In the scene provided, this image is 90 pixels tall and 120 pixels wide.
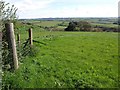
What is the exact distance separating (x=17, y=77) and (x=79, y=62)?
15.3ft

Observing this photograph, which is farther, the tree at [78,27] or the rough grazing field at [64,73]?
the tree at [78,27]

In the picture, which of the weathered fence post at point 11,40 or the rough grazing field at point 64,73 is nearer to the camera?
the rough grazing field at point 64,73

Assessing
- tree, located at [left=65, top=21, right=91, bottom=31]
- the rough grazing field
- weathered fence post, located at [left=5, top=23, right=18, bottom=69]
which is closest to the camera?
the rough grazing field

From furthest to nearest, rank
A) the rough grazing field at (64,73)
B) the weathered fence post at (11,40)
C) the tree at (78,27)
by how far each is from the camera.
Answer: the tree at (78,27) → the weathered fence post at (11,40) → the rough grazing field at (64,73)

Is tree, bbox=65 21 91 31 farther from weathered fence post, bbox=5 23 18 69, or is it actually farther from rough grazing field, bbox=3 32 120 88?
weathered fence post, bbox=5 23 18 69

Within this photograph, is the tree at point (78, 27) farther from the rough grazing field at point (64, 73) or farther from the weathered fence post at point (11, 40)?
the weathered fence post at point (11, 40)

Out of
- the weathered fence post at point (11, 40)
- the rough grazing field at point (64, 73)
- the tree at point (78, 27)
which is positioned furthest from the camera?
the tree at point (78, 27)

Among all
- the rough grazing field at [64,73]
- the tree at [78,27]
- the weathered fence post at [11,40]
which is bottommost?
the rough grazing field at [64,73]

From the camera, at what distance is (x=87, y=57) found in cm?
1559

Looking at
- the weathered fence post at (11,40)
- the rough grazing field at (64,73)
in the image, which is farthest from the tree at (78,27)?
the weathered fence post at (11,40)

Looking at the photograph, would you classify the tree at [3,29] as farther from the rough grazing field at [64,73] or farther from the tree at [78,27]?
the tree at [78,27]

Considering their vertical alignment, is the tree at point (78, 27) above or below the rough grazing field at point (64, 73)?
above

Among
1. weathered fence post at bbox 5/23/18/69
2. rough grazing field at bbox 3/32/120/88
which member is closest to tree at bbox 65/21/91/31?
rough grazing field at bbox 3/32/120/88

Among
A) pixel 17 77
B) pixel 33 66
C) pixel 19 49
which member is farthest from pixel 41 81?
pixel 19 49
